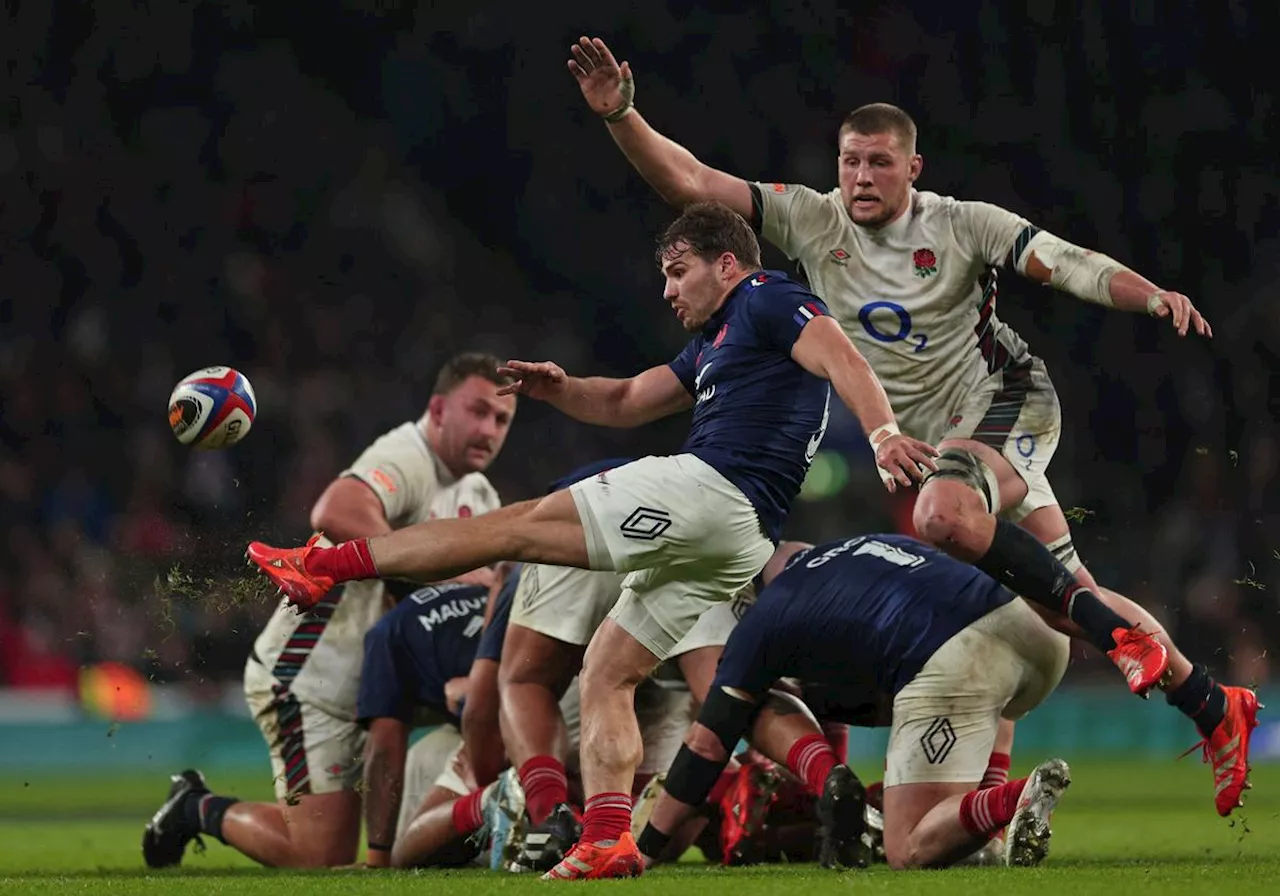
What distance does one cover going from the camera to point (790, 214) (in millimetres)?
6809

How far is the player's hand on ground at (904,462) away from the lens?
475 cm

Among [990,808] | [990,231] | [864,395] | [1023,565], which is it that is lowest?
[990,808]

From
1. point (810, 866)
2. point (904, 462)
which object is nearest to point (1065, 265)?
point (904, 462)

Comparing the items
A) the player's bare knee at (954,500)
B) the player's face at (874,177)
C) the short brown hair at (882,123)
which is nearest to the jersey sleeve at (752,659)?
the player's bare knee at (954,500)

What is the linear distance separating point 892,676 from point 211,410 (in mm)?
2785

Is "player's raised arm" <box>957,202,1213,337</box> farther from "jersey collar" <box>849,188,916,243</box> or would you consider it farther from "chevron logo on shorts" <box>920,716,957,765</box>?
"chevron logo on shorts" <box>920,716,957,765</box>

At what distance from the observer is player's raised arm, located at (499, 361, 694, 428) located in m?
6.24

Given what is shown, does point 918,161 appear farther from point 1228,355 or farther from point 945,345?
point 1228,355

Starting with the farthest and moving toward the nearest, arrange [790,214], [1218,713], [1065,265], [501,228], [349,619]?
[501,228] < [349,619] < [790,214] < [1065,265] < [1218,713]

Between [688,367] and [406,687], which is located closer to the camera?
[688,367]

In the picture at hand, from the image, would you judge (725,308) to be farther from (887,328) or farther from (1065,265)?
(1065,265)

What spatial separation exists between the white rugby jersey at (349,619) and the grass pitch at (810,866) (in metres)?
0.85

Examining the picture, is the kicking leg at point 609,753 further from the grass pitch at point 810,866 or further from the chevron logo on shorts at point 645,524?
the chevron logo on shorts at point 645,524

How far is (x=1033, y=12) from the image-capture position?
19.8 metres
